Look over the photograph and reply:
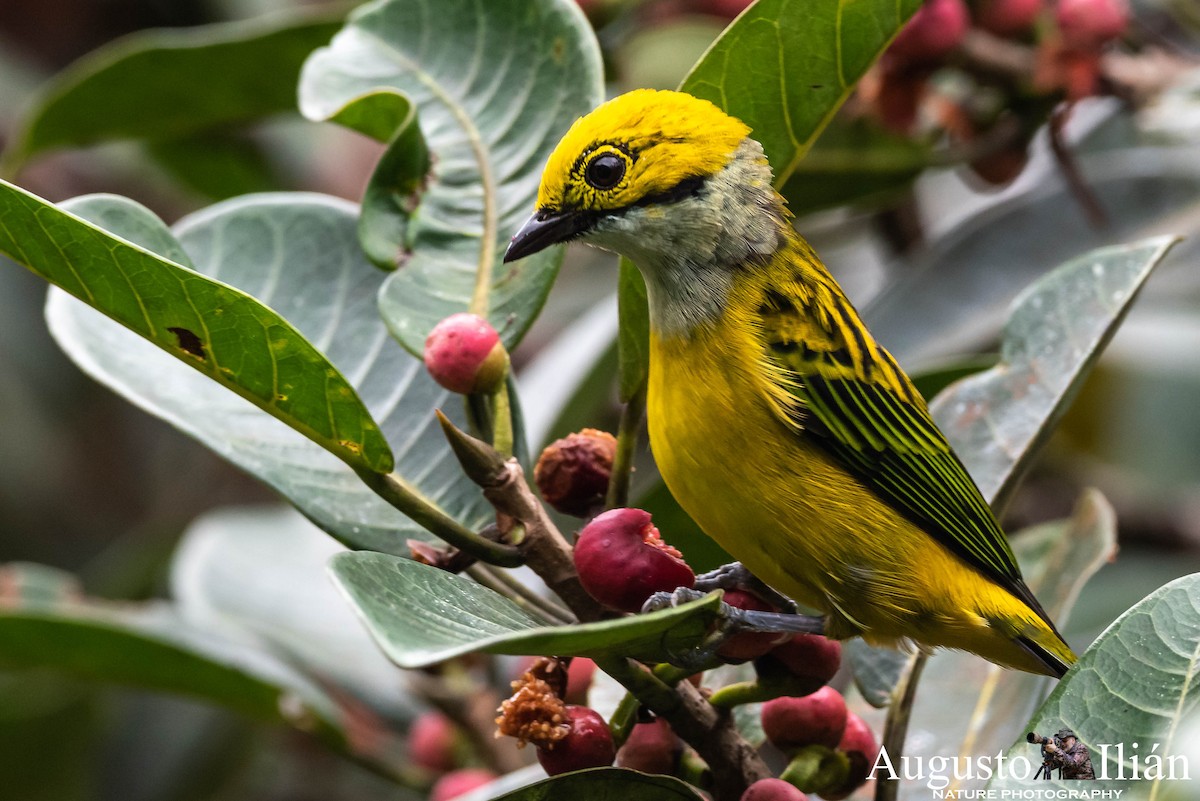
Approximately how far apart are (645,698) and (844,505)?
23.2 inches

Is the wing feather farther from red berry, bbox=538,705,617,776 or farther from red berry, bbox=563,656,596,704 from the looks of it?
red berry, bbox=538,705,617,776

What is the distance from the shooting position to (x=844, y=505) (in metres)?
1.85

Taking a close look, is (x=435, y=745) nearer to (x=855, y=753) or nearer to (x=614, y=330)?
(x=614, y=330)

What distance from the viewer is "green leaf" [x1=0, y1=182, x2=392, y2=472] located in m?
1.28

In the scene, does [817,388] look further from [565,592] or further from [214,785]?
[214,785]

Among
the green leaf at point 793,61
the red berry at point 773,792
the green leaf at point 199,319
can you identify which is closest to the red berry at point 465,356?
the green leaf at point 199,319

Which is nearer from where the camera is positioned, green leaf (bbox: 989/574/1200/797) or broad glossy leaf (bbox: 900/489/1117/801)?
green leaf (bbox: 989/574/1200/797)

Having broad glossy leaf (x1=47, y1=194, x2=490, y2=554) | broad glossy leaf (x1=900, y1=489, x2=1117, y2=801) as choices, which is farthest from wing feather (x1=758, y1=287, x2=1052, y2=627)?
broad glossy leaf (x1=47, y1=194, x2=490, y2=554)

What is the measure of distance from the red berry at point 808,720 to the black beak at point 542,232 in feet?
2.21

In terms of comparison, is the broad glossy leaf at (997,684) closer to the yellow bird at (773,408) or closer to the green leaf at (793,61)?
the yellow bird at (773,408)

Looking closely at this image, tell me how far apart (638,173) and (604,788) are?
0.90 meters

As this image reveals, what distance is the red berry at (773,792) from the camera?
138 cm

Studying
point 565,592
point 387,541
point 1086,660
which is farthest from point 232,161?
point 1086,660

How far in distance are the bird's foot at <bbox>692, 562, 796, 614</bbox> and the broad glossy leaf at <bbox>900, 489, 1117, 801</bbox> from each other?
1.32 feet
